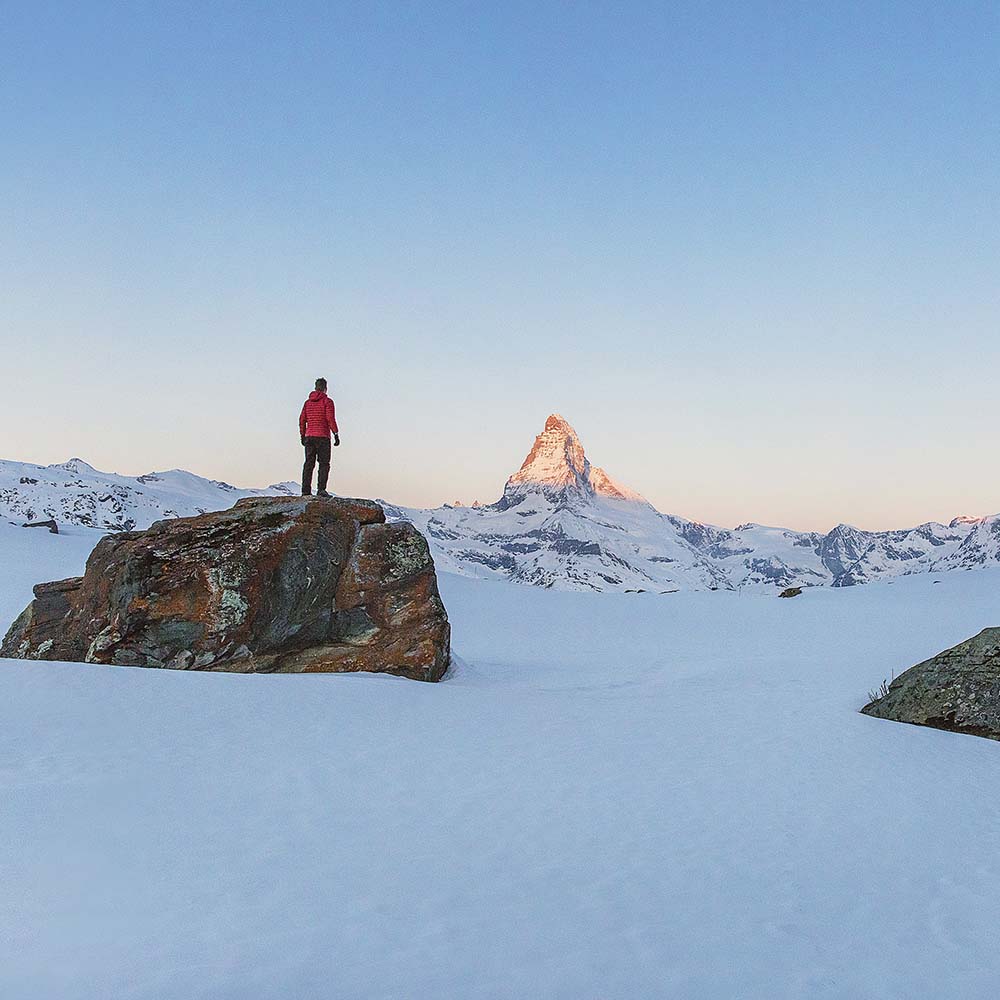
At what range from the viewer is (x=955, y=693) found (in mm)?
8195

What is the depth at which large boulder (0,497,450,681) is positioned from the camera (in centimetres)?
1007

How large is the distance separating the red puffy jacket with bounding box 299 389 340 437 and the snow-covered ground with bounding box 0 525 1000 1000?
21.0ft

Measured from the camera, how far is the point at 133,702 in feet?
22.9

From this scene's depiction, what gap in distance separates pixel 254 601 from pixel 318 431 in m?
4.66

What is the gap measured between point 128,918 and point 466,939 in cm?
164

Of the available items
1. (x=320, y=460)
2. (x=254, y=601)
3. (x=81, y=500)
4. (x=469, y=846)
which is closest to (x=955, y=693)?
(x=469, y=846)

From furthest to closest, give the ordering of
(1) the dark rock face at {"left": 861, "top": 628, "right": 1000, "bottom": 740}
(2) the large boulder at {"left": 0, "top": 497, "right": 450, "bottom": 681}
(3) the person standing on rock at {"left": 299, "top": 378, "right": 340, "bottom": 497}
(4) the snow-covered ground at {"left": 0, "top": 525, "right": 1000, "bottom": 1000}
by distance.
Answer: (3) the person standing on rock at {"left": 299, "top": 378, "right": 340, "bottom": 497} → (2) the large boulder at {"left": 0, "top": 497, "right": 450, "bottom": 681} → (1) the dark rock face at {"left": 861, "top": 628, "right": 1000, "bottom": 740} → (4) the snow-covered ground at {"left": 0, "top": 525, "right": 1000, "bottom": 1000}

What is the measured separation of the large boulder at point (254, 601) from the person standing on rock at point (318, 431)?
196 centimetres

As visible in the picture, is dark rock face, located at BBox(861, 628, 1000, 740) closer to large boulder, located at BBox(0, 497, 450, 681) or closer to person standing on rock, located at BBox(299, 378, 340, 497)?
large boulder, located at BBox(0, 497, 450, 681)

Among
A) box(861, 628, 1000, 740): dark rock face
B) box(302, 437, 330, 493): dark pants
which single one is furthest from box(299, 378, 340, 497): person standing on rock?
box(861, 628, 1000, 740): dark rock face

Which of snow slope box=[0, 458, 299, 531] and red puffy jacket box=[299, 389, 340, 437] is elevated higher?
snow slope box=[0, 458, 299, 531]

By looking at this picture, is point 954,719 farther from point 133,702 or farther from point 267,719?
point 133,702

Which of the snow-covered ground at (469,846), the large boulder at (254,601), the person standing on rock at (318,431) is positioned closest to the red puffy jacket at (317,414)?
the person standing on rock at (318,431)

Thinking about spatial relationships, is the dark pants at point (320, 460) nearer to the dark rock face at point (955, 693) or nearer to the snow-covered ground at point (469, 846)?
the snow-covered ground at point (469, 846)
